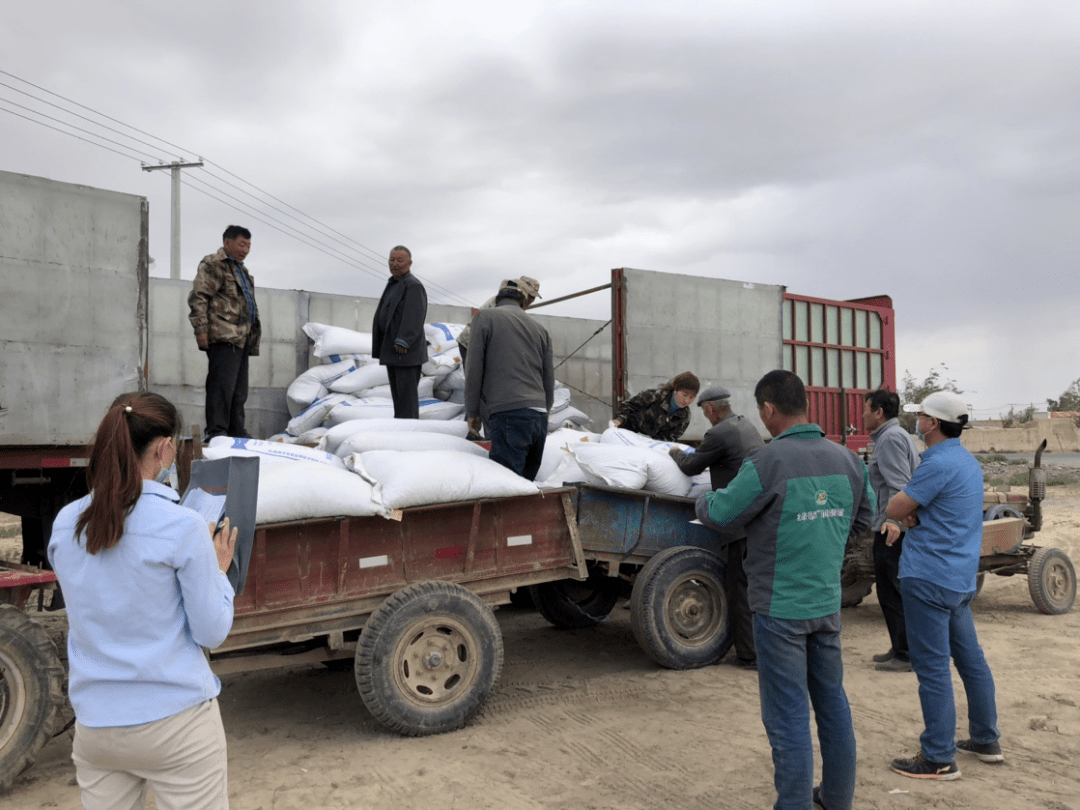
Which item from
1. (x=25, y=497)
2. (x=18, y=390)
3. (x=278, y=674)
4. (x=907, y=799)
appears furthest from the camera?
(x=278, y=674)

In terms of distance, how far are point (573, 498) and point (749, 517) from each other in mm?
2142

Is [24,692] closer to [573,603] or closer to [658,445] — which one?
[658,445]

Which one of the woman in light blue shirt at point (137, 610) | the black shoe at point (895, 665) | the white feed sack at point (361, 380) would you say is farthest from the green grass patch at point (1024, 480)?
the woman in light blue shirt at point (137, 610)

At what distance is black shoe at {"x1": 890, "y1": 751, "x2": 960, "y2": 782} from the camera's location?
3.76 metres

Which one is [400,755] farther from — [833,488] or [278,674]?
[833,488]

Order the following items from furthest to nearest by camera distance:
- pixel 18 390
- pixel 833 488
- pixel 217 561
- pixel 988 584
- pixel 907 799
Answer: pixel 988 584 → pixel 18 390 → pixel 907 799 → pixel 833 488 → pixel 217 561

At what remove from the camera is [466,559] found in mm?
4754

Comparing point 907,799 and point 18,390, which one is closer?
point 907,799

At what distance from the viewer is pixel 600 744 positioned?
4316 mm

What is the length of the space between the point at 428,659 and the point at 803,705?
6.56ft

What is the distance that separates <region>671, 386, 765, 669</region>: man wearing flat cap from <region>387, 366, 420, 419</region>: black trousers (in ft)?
6.82

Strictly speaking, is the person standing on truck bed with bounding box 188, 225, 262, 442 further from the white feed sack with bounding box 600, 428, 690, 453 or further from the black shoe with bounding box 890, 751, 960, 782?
the black shoe with bounding box 890, 751, 960, 782

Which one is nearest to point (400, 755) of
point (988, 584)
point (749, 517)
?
point (749, 517)

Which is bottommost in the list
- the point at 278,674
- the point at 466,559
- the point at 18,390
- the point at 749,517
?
the point at 278,674
